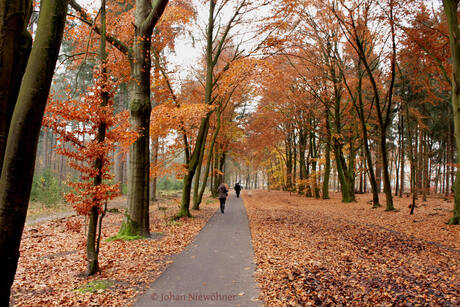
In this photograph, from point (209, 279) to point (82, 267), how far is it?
3.11 meters

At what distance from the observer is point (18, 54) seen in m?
2.80

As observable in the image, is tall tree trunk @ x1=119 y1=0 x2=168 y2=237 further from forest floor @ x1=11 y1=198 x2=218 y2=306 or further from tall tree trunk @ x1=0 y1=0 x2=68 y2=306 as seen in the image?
tall tree trunk @ x1=0 y1=0 x2=68 y2=306

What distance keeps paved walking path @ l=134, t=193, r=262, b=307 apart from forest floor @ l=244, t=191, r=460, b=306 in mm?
321

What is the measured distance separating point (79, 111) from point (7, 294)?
323 centimetres

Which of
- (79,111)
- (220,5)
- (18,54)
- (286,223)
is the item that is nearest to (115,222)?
(286,223)

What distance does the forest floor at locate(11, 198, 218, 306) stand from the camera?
4223 mm

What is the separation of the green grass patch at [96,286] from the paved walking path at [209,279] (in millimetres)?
815

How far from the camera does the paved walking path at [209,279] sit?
405 centimetres

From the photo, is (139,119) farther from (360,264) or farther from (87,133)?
(360,264)

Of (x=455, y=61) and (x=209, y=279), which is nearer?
(x=209, y=279)

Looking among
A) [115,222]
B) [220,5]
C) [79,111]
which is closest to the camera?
[79,111]

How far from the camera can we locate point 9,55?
2711 millimetres

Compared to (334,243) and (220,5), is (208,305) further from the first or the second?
(220,5)

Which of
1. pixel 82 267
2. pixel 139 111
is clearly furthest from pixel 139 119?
pixel 82 267
